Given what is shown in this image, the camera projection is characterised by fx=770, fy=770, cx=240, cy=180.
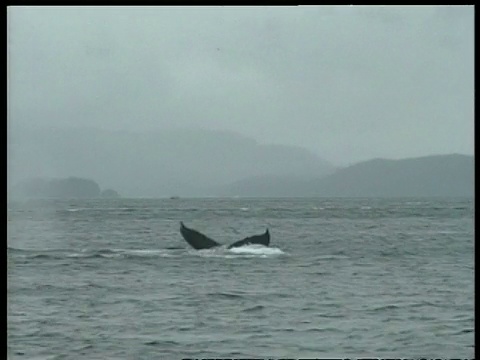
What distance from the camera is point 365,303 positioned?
14.6 metres

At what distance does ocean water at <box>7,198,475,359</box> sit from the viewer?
28.7ft

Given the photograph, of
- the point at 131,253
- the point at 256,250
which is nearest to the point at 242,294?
the point at 131,253

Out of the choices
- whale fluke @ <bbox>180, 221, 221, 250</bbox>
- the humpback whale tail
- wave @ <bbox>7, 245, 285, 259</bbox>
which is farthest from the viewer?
wave @ <bbox>7, 245, 285, 259</bbox>

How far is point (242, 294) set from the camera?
1672cm

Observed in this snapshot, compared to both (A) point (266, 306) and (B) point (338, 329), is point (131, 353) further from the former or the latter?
(A) point (266, 306)

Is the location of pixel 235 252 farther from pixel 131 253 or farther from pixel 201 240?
pixel 131 253

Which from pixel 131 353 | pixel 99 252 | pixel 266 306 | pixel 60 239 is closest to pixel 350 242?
pixel 99 252

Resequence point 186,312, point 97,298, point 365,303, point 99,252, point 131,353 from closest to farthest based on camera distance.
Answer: point 131,353, point 186,312, point 365,303, point 97,298, point 99,252

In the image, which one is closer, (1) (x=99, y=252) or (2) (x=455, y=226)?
(1) (x=99, y=252)

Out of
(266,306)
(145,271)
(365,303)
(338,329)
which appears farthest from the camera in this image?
(145,271)

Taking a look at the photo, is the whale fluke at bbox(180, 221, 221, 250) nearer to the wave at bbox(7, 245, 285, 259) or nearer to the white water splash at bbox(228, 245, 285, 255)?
the wave at bbox(7, 245, 285, 259)

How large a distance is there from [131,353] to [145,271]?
1043cm

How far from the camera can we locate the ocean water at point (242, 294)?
874 centimetres

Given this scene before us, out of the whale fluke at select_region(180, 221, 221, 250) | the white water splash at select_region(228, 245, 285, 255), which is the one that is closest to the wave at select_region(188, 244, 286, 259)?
the white water splash at select_region(228, 245, 285, 255)
